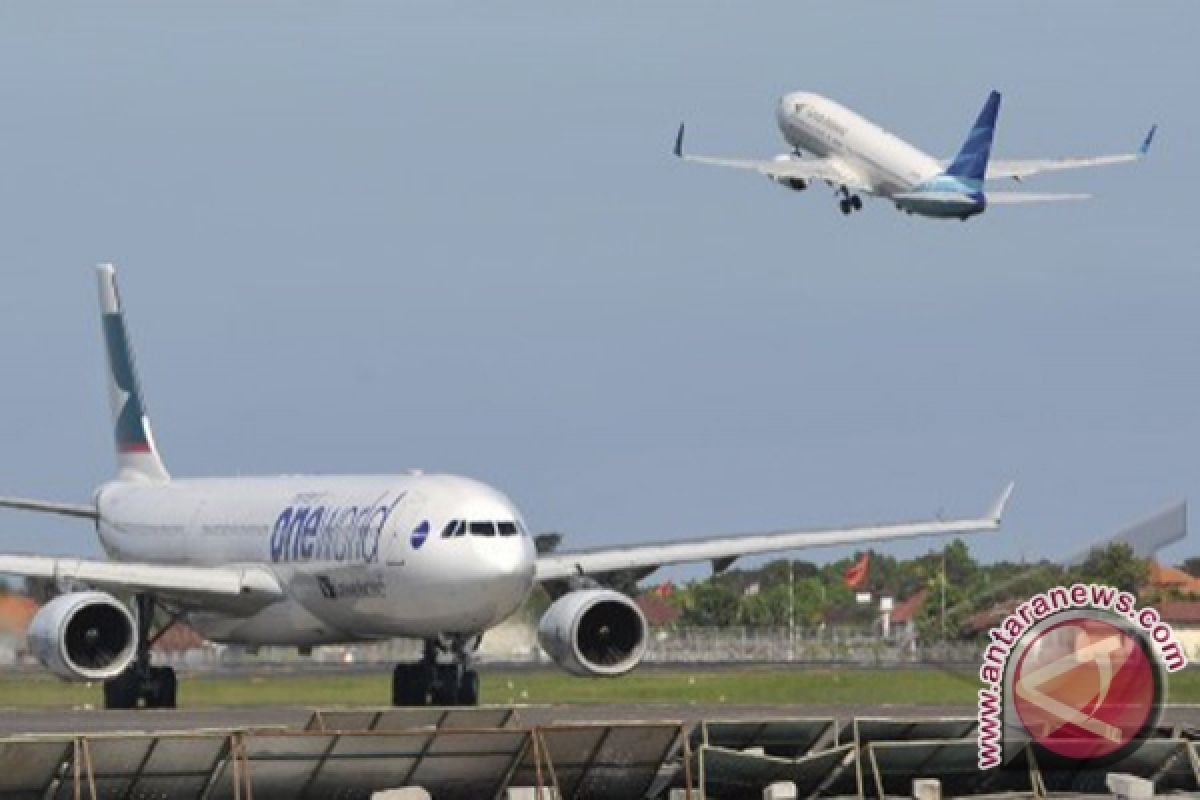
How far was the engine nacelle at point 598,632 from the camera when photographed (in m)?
59.1

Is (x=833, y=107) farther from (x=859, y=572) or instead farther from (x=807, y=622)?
(x=807, y=622)

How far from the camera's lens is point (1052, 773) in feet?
122

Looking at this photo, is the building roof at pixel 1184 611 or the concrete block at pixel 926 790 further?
the building roof at pixel 1184 611

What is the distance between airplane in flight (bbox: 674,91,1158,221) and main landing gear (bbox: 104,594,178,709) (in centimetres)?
4387

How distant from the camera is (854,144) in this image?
117m

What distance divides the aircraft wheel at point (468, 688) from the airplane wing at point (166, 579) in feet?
16.9

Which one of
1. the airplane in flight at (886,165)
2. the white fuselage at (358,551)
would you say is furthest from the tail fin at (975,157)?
the white fuselage at (358,551)

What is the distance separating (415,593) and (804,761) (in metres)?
22.7

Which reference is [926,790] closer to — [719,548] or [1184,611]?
[719,548]

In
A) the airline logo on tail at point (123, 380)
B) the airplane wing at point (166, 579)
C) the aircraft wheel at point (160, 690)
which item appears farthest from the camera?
the airline logo on tail at point (123, 380)

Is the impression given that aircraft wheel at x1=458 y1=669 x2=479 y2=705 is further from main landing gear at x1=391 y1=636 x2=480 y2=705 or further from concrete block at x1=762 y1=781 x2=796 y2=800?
concrete block at x1=762 y1=781 x2=796 y2=800

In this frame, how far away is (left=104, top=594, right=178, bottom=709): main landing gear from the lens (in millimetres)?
62938

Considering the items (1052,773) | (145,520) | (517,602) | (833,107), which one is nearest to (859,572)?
(833,107)

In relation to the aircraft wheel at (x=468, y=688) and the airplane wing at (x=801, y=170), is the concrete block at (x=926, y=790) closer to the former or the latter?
the aircraft wheel at (x=468, y=688)
